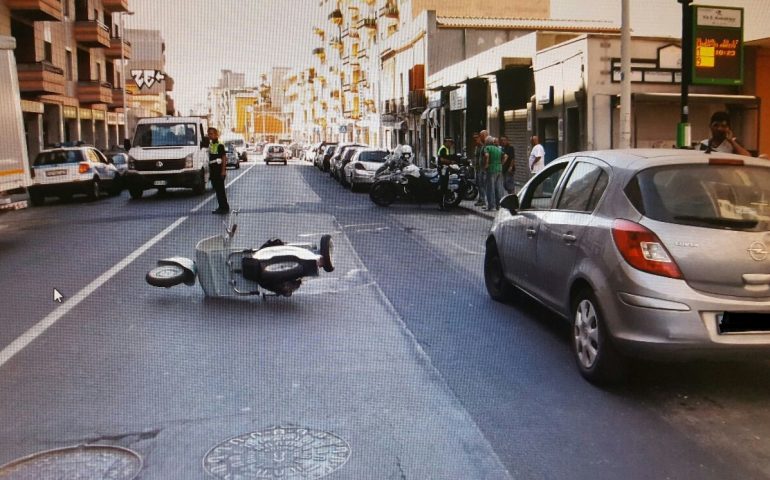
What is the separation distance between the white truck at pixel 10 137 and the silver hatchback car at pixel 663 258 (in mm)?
10703

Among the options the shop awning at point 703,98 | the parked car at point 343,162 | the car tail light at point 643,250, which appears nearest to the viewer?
the car tail light at point 643,250

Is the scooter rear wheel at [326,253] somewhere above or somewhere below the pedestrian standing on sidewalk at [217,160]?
below

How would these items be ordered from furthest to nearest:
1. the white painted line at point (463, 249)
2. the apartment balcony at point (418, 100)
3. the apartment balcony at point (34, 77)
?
the apartment balcony at point (418, 100) < the apartment balcony at point (34, 77) < the white painted line at point (463, 249)

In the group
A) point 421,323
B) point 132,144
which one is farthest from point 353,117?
point 421,323

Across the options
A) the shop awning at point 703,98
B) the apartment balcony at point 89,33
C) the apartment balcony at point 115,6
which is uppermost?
the apartment balcony at point 115,6

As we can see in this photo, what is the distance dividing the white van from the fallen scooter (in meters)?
16.4

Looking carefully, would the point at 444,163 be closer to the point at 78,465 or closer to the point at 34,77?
the point at 78,465

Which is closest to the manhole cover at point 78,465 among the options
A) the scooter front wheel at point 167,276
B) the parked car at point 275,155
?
the scooter front wheel at point 167,276

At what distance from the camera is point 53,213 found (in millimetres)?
20781

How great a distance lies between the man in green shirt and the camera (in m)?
18.7

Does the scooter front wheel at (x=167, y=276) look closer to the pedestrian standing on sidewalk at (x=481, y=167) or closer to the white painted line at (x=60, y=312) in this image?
the white painted line at (x=60, y=312)

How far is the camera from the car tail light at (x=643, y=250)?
509 cm

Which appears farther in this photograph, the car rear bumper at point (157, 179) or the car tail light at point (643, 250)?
the car rear bumper at point (157, 179)

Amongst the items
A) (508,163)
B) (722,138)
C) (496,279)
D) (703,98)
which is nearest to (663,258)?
(496,279)
